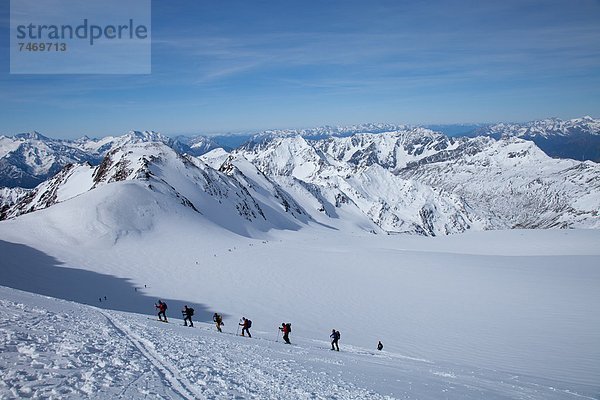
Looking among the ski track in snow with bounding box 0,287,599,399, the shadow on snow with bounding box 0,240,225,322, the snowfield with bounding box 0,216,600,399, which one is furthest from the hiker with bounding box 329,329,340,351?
the shadow on snow with bounding box 0,240,225,322

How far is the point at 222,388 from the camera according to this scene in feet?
32.4

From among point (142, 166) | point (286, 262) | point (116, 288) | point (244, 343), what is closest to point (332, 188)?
point (142, 166)

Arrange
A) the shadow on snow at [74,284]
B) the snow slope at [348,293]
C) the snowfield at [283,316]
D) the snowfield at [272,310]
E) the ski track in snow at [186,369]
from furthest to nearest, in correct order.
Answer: the shadow on snow at [74,284] < the snow slope at [348,293] < the snowfield at [272,310] < the snowfield at [283,316] < the ski track in snow at [186,369]

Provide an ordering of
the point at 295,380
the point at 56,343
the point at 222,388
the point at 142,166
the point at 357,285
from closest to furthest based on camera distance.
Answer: the point at 222,388, the point at 56,343, the point at 295,380, the point at 357,285, the point at 142,166

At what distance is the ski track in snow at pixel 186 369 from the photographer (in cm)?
867

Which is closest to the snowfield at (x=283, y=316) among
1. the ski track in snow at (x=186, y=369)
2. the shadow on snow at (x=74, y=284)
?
the ski track in snow at (x=186, y=369)

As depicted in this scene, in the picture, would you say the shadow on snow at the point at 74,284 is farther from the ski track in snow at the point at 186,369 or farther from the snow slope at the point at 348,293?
the ski track in snow at the point at 186,369

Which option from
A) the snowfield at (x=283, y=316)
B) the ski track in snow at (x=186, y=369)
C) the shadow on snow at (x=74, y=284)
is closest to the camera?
the ski track in snow at (x=186, y=369)

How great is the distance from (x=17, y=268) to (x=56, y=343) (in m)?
24.7

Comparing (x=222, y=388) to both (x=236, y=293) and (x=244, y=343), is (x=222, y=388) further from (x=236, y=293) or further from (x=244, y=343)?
(x=236, y=293)

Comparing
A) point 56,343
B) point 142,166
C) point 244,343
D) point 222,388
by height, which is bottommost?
point 244,343

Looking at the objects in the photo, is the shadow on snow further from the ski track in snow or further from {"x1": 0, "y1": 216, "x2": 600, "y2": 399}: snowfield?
the ski track in snow

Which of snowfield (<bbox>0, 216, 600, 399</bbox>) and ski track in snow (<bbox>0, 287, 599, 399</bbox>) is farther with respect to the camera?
snowfield (<bbox>0, 216, 600, 399</bbox>)

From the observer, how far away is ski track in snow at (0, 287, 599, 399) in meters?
8.67
